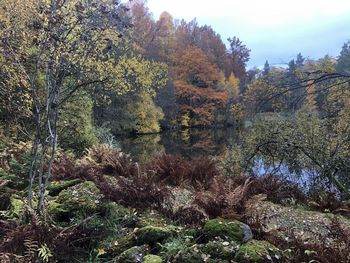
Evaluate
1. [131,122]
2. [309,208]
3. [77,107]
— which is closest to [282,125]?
[309,208]

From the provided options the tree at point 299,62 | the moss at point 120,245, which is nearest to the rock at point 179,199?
the moss at point 120,245

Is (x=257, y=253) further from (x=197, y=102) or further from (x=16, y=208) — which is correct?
(x=197, y=102)

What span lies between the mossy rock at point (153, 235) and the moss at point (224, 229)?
45 cm

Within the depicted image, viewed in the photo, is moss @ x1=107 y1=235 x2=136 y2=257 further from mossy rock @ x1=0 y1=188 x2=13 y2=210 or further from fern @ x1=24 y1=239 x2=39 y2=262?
mossy rock @ x1=0 y1=188 x2=13 y2=210

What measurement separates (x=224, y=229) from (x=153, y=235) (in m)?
0.77

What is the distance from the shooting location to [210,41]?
2106 inches

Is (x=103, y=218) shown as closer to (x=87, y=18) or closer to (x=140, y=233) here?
(x=140, y=233)

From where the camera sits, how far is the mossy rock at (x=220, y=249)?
341 centimetres

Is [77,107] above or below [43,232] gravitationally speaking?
above

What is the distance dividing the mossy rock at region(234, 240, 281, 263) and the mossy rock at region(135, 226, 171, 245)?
2.82 feet

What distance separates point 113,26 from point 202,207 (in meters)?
2.69

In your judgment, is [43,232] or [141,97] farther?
[141,97]

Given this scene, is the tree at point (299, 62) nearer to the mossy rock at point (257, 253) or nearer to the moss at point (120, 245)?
the mossy rock at point (257, 253)

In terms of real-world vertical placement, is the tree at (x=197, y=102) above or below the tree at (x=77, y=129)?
above
